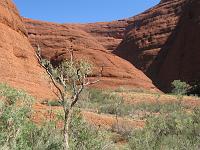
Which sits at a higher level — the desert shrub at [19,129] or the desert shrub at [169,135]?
the desert shrub at [19,129]

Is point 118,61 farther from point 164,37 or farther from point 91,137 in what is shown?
point 91,137

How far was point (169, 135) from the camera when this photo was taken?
16438mm

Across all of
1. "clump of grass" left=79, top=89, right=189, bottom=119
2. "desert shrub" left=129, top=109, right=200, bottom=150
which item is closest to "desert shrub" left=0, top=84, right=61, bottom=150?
"desert shrub" left=129, top=109, right=200, bottom=150

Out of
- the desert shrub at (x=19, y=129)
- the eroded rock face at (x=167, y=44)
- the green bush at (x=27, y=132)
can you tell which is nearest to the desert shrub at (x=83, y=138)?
the green bush at (x=27, y=132)

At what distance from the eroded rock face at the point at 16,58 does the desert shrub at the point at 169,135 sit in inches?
355

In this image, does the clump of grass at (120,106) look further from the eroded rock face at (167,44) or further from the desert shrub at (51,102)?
the eroded rock face at (167,44)

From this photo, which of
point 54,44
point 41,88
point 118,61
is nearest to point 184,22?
point 118,61

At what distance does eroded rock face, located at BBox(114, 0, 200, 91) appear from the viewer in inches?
2436

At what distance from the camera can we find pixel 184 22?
219 ft

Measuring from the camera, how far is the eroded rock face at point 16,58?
2598 centimetres

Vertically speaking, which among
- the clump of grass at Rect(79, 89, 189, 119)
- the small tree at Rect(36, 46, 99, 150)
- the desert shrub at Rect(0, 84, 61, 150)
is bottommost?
the clump of grass at Rect(79, 89, 189, 119)

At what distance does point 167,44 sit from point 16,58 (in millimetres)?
43510

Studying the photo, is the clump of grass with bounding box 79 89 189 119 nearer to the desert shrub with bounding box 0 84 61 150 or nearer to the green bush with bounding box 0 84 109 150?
the green bush with bounding box 0 84 109 150

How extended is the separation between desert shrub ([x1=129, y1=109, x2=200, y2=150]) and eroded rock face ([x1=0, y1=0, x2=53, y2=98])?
29.5 ft
